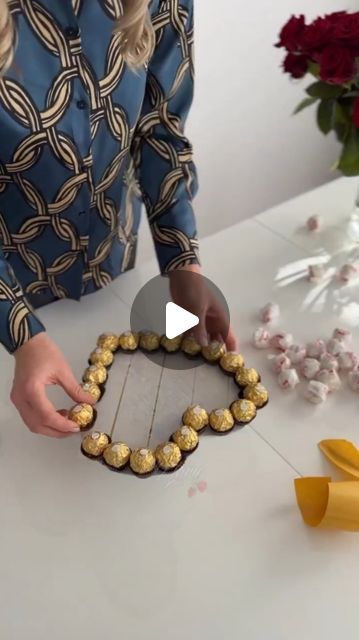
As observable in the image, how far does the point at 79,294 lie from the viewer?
29.9 inches

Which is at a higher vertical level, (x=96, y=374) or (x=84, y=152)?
(x=84, y=152)

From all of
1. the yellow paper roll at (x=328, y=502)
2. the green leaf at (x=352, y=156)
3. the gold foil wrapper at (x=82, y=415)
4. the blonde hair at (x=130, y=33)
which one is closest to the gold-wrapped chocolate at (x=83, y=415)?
the gold foil wrapper at (x=82, y=415)

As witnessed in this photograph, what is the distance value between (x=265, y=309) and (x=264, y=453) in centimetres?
20

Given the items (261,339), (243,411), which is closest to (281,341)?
(261,339)

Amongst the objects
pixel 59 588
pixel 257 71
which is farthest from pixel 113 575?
pixel 257 71

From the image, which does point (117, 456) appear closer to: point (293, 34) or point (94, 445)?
point (94, 445)

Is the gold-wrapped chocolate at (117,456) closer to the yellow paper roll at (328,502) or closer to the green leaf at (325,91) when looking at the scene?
the yellow paper roll at (328,502)

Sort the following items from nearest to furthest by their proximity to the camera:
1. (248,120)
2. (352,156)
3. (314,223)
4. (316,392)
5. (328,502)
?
(328,502) → (316,392) → (352,156) → (314,223) → (248,120)

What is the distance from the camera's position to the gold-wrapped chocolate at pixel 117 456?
1.80ft

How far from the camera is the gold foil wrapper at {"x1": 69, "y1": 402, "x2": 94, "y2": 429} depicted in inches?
22.4

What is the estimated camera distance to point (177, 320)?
62cm

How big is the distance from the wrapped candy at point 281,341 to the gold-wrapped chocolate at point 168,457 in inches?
7.8

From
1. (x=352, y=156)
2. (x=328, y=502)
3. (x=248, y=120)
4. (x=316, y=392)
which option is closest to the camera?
(x=328, y=502)

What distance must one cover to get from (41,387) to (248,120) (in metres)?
0.94
